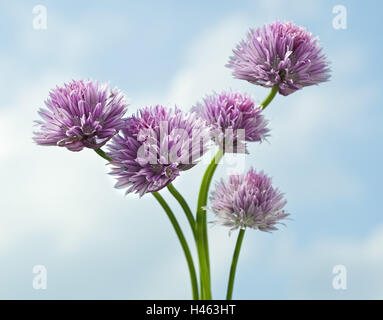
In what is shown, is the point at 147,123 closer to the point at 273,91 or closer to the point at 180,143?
the point at 180,143

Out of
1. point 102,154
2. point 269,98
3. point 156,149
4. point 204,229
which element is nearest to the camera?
point 156,149

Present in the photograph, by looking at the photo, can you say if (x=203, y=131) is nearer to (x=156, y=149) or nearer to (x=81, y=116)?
(x=156, y=149)

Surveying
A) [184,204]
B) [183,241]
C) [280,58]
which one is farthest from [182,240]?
[280,58]

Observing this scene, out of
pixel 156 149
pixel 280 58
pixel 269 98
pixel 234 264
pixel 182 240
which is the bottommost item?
pixel 234 264

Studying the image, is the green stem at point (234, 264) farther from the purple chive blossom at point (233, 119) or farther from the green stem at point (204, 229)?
the purple chive blossom at point (233, 119)

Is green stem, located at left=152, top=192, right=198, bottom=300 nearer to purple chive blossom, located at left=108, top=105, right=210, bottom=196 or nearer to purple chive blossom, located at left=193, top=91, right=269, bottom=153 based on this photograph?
purple chive blossom, located at left=108, top=105, right=210, bottom=196
